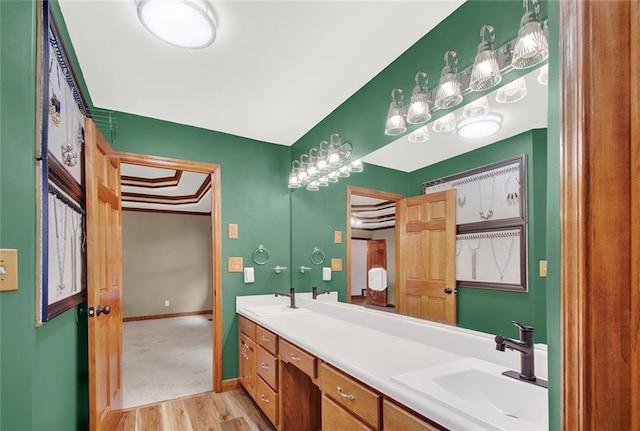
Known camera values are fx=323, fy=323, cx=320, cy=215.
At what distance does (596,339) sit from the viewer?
56cm

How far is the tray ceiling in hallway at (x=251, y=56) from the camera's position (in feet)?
5.24

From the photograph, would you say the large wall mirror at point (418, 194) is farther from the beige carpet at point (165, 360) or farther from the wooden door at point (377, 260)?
the beige carpet at point (165, 360)

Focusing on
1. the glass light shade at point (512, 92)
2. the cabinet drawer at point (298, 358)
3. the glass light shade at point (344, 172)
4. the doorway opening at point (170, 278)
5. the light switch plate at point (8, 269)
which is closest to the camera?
the light switch plate at point (8, 269)

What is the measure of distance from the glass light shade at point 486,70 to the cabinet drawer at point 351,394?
1357 millimetres

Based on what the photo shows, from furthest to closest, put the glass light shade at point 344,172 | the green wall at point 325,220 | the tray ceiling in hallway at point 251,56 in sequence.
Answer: the glass light shade at point 344,172
the green wall at point 325,220
the tray ceiling in hallway at point 251,56

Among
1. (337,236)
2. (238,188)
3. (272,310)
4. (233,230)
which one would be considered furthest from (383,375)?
(238,188)

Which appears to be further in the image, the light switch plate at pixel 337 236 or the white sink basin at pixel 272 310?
the white sink basin at pixel 272 310

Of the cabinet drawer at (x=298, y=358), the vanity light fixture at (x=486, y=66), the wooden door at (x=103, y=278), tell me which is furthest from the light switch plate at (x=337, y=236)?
the wooden door at (x=103, y=278)

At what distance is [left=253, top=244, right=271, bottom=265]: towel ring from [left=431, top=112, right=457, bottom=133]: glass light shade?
6.94 ft

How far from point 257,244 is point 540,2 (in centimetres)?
275

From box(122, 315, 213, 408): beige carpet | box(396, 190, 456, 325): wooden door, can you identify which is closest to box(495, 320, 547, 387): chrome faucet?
box(396, 190, 456, 325): wooden door

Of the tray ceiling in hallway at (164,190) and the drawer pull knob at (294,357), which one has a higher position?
the tray ceiling in hallway at (164,190)

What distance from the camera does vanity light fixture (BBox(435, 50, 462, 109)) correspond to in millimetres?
1523

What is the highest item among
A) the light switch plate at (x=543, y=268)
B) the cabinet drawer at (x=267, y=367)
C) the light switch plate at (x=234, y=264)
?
the light switch plate at (x=543, y=268)
